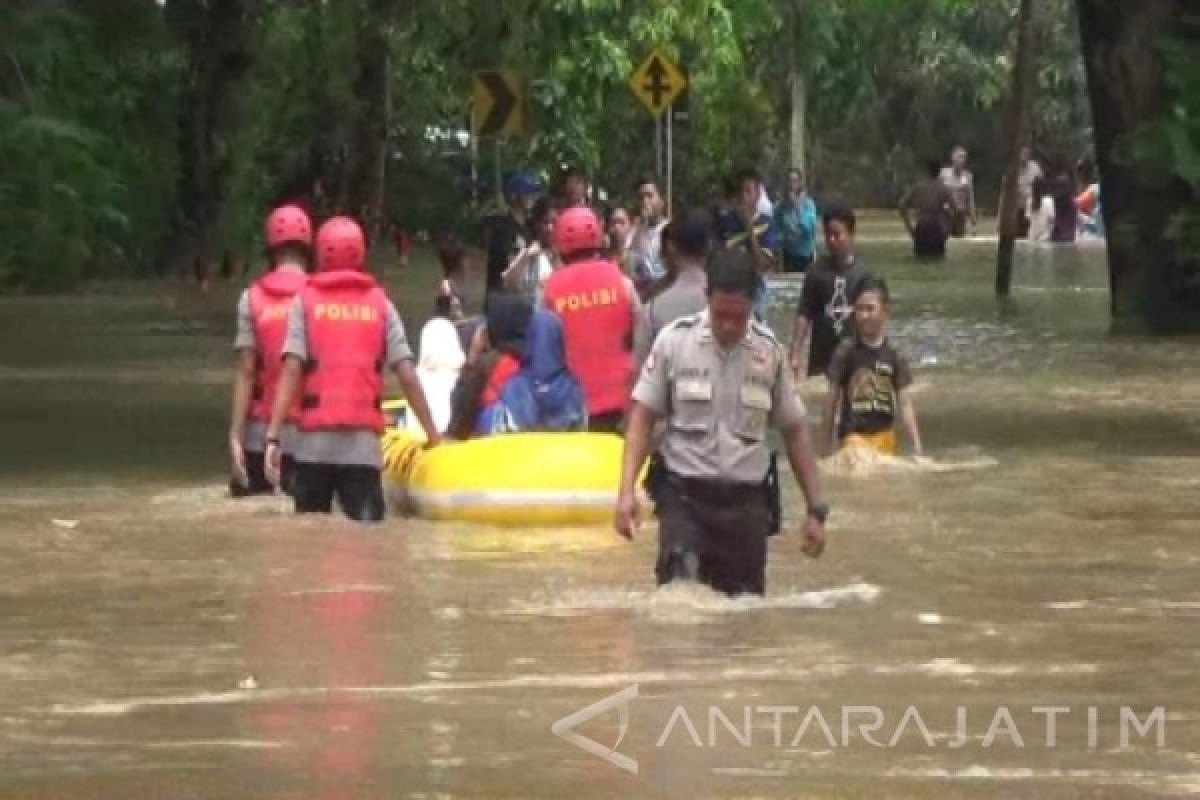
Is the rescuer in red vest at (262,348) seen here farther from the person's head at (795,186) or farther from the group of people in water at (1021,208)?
the group of people in water at (1021,208)

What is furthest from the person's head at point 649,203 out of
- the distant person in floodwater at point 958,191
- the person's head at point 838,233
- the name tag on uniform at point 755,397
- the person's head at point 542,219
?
the distant person in floodwater at point 958,191

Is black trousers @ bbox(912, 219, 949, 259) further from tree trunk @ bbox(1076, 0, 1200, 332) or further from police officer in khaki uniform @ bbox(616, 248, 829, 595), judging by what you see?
police officer in khaki uniform @ bbox(616, 248, 829, 595)

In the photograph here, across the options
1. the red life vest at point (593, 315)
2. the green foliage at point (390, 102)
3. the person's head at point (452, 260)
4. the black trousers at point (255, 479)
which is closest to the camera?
the black trousers at point (255, 479)

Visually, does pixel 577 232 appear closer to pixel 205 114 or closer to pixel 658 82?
pixel 658 82

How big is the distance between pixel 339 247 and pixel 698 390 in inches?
126

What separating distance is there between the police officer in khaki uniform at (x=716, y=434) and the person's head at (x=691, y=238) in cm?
334

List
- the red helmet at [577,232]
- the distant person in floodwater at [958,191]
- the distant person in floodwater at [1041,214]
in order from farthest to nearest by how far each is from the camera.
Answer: the distant person in floodwater at [1041,214]
the distant person in floodwater at [958,191]
the red helmet at [577,232]

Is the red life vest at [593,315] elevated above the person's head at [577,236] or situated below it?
below

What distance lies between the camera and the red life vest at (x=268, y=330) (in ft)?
51.3

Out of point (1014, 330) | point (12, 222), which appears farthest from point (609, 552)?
point (12, 222)

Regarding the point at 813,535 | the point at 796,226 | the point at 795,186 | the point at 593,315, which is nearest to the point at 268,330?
the point at 593,315

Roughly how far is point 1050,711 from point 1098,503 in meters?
6.74

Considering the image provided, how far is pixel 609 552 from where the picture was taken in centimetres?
1530

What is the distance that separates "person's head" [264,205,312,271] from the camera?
52.5 feet
